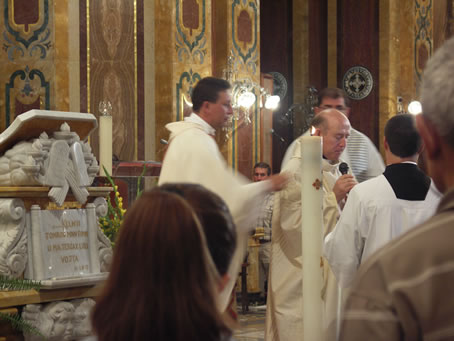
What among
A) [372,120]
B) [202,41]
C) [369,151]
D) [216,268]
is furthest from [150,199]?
[372,120]

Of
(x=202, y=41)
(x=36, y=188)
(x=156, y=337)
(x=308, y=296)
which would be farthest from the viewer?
(x=202, y=41)

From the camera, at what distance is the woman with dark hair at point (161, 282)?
1.39 meters

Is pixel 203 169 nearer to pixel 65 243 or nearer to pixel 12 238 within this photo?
pixel 65 243

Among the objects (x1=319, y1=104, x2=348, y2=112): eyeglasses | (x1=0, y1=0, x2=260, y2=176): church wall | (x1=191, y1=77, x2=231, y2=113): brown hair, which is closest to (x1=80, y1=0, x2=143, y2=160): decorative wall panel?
(x1=0, y1=0, x2=260, y2=176): church wall

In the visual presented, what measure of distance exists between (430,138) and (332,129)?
388 centimetres

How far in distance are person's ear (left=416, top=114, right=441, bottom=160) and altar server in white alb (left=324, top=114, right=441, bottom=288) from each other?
253cm

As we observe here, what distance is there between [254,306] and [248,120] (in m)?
2.46

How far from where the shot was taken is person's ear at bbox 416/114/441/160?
1266 millimetres

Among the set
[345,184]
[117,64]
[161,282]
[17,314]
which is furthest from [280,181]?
[117,64]

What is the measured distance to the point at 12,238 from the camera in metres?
4.17

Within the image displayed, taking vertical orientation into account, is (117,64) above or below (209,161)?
above

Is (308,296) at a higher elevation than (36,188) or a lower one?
lower

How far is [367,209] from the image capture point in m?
3.88

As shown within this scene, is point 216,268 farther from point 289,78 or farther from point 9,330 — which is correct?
point 289,78
